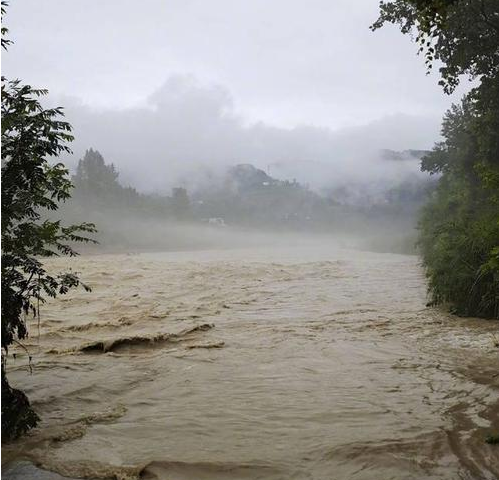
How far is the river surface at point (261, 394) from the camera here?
519 cm

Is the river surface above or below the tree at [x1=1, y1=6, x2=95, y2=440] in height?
below

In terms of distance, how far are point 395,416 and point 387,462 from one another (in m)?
1.43

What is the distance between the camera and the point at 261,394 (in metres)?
7.58

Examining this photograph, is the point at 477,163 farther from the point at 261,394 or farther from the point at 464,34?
the point at 261,394

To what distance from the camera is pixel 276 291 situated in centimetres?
2198

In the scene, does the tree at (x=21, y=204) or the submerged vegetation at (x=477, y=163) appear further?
the submerged vegetation at (x=477, y=163)

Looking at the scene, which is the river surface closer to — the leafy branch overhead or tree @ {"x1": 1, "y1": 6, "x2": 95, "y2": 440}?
tree @ {"x1": 1, "y1": 6, "x2": 95, "y2": 440}

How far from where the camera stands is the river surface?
519 centimetres

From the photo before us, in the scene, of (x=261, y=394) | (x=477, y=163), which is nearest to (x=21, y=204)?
(x=261, y=394)

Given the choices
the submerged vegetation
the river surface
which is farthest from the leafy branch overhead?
the river surface

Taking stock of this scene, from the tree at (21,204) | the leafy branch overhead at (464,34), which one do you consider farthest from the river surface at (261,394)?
the leafy branch overhead at (464,34)

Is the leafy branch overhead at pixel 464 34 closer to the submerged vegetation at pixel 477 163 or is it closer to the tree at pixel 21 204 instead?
the submerged vegetation at pixel 477 163

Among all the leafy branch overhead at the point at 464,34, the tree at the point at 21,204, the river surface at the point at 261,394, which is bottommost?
the river surface at the point at 261,394

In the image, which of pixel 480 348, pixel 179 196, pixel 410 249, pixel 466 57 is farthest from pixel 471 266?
pixel 179 196
